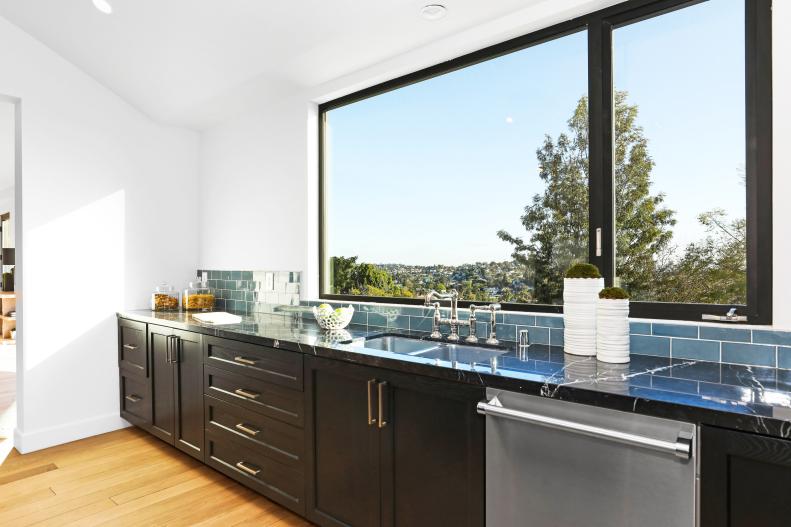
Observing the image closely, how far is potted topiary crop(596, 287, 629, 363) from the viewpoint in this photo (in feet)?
5.79

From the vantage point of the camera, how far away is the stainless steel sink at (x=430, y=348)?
2128 millimetres

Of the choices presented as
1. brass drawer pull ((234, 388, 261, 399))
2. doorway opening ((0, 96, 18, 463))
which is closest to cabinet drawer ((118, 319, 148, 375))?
doorway opening ((0, 96, 18, 463))

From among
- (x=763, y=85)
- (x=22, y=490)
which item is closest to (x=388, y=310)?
(x=763, y=85)

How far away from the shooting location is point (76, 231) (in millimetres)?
3586

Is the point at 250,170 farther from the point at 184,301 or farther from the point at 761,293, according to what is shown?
the point at 761,293

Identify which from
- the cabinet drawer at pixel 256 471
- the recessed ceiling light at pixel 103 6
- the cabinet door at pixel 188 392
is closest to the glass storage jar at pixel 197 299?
the cabinet door at pixel 188 392

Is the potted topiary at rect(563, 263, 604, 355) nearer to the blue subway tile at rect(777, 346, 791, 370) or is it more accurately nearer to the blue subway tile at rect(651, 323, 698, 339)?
the blue subway tile at rect(651, 323, 698, 339)

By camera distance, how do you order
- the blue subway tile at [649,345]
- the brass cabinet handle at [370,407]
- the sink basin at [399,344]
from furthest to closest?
the sink basin at [399,344]
the brass cabinet handle at [370,407]
the blue subway tile at [649,345]

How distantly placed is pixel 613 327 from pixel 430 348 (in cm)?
88

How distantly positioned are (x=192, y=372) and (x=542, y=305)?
210cm

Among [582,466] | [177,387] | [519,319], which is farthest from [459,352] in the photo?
[177,387]

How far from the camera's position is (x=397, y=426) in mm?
1901

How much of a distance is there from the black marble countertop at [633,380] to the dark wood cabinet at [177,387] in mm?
987

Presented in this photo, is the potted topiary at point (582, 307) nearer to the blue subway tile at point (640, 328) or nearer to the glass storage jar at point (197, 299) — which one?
the blue subway tile at point (640, 328)
